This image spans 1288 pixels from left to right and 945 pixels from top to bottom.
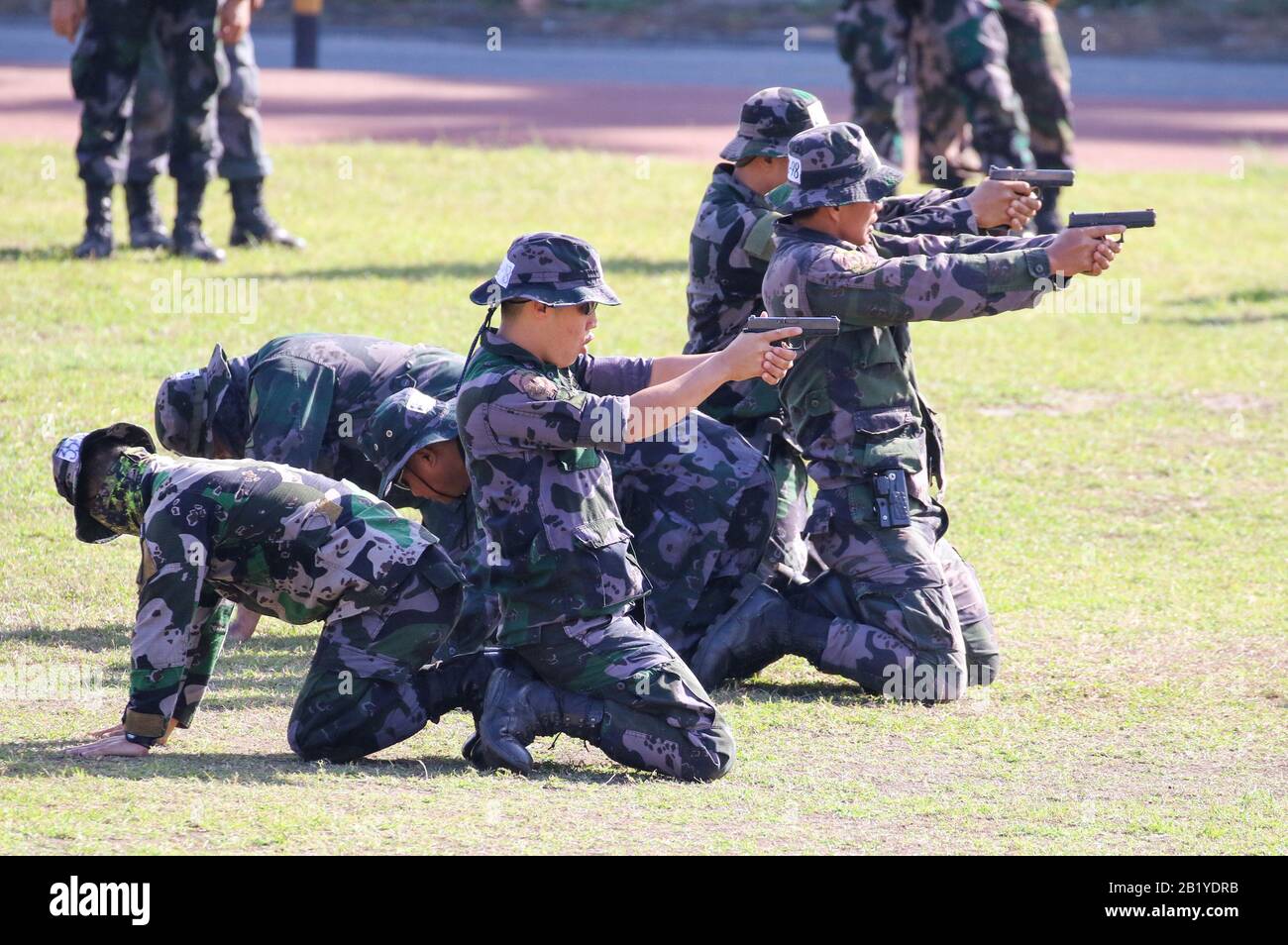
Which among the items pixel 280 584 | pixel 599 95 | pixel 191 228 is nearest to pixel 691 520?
pixel 280 584

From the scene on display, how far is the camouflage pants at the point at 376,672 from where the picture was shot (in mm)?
5613

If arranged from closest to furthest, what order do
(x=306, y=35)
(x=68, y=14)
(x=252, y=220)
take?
1. (x=68, y=14)
2. (x=252, y=220)
3. (x=306, y=35)

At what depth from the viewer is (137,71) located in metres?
12.0

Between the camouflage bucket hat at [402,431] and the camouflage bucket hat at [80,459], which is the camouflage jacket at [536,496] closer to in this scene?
the camouflage bucket hat at [402,431]

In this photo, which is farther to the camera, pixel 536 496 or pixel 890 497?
pixel 890 497

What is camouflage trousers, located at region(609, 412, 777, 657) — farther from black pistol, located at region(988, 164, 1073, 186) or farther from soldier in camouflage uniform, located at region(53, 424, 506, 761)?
black pistol, located at region(988, 164, 1073, 186)

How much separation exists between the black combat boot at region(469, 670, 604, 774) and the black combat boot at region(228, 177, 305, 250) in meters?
7.92

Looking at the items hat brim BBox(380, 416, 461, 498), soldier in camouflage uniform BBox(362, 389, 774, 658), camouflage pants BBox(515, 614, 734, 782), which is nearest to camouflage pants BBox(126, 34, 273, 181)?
soldier in camouflage uniform BBox(362, 389, 774, 658)

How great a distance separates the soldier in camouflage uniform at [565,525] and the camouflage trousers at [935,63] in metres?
7.48

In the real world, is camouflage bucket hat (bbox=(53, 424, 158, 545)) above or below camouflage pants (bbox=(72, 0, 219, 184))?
below

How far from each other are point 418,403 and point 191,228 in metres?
6.68

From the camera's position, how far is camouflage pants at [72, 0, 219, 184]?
1175 cm

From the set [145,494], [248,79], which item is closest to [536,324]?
[145,494]

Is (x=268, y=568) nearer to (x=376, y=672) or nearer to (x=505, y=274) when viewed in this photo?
(x=376, y=672)
